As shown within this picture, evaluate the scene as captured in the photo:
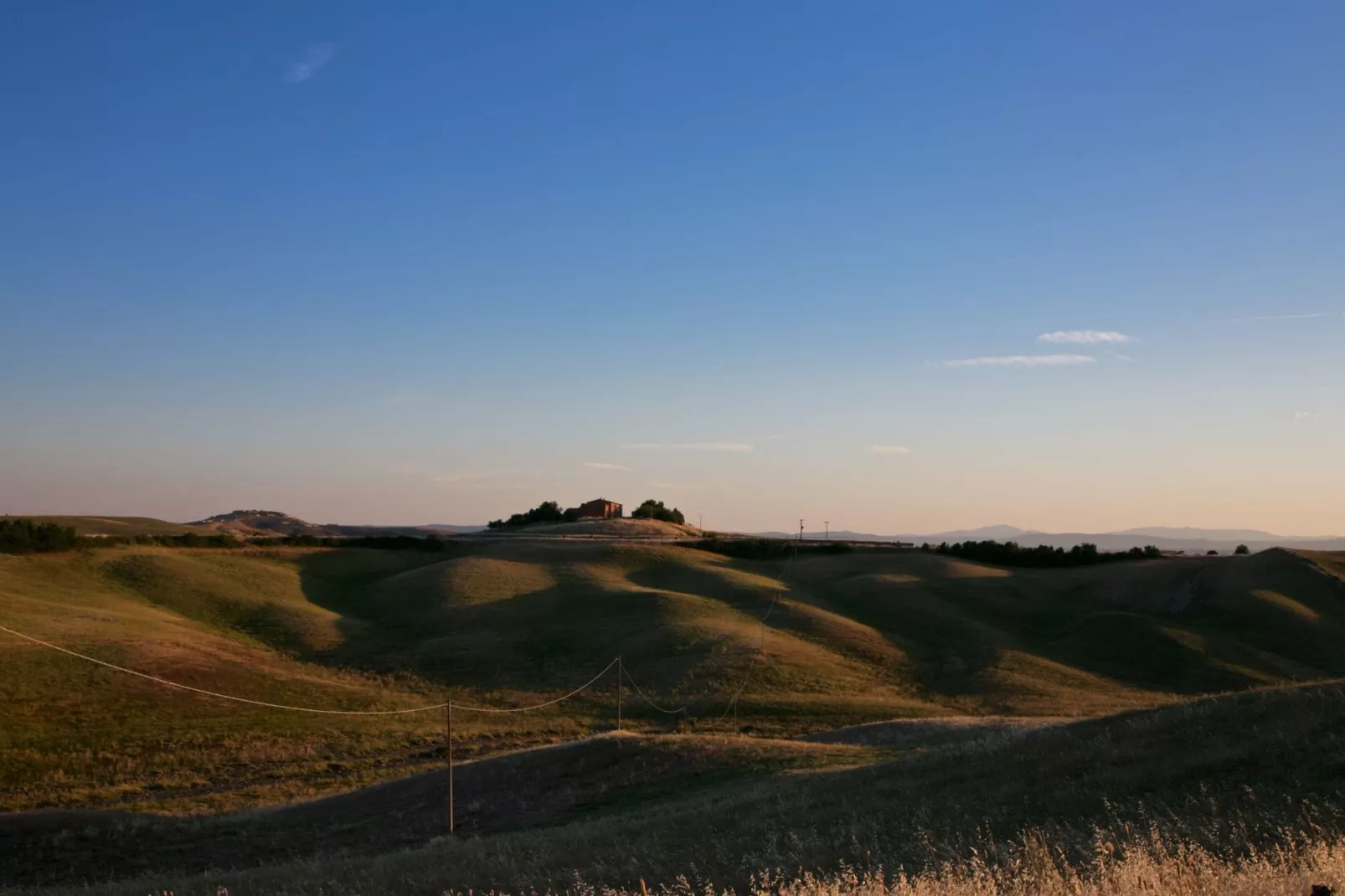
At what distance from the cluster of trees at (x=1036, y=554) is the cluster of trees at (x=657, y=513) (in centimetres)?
4788

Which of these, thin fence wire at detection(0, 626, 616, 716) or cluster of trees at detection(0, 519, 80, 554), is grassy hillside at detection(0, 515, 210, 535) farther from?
thin fence wire at detection(0, 626, 616, 716)

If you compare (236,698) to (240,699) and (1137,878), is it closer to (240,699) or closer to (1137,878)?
(240,699)

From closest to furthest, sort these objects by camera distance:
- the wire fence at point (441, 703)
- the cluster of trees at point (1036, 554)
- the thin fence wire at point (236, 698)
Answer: the thin fence wire at point (236, 698)
the wire fence at point (441, 703)
the cluster of trees at point (1036, 554)

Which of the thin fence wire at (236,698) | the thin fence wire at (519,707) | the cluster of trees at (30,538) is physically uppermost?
the cluster of trees at (30,538)

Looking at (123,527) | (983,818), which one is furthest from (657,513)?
(983,818)

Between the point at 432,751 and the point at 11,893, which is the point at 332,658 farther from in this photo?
the point at 11,893

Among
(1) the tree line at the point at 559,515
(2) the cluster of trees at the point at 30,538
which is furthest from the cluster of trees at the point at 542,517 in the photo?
(2) the cluster of trees at the point at 30,538

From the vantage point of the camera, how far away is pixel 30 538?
70.8 metres

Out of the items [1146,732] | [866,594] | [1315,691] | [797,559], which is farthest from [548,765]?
[797,559]

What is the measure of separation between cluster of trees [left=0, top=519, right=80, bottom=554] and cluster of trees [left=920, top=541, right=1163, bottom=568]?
234 ft

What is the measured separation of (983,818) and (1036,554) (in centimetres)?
8113

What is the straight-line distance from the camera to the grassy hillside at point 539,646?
1510 inches

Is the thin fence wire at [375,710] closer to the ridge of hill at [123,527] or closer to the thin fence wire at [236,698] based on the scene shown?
the thin fence wire at [236,698]

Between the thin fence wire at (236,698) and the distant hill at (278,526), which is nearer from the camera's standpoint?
the thin fence wire at (236,698)
